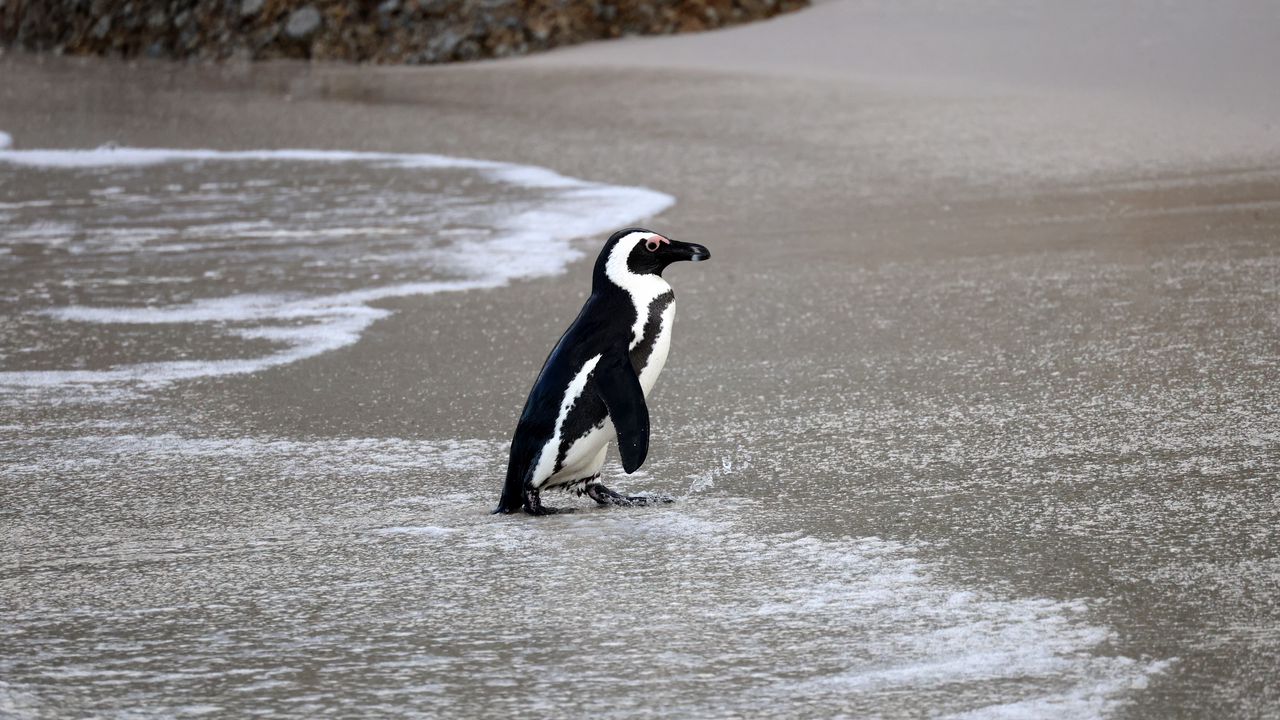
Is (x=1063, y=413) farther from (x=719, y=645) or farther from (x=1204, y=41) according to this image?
(x=1204, y=41)

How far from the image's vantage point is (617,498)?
375cm

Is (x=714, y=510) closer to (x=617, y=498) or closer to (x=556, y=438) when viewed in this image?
(x=617, y=498)

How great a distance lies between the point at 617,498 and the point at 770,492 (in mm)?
341

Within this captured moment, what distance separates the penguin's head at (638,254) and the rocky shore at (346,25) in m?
11.3

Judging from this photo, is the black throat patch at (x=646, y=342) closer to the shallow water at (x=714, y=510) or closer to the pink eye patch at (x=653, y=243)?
the pink eye patch at (x=653, y=243)

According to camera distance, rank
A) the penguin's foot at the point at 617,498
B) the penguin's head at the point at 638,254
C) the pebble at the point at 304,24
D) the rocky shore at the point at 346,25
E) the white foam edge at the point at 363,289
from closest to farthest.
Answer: the penguin's foot at the point at 617,498 → the penguin's head at the point at 638,254 → the white foam edge at the point at 363,289 → the rocky shore at the point at 346,25 → the pebble at the point at 304,24

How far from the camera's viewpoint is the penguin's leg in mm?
3734

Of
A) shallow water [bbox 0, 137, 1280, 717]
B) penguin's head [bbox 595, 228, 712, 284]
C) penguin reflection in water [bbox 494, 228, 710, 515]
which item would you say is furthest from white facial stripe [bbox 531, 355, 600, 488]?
penguin's head [bbox 595, 228, 712, 284]

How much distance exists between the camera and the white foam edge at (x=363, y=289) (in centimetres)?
Result: 534

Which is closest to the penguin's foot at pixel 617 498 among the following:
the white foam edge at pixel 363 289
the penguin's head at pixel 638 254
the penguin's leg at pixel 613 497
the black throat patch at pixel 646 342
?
the penguin's leg at pixel 613 497

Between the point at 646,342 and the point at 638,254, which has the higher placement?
the point at 638,254

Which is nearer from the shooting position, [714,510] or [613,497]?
[714,510]

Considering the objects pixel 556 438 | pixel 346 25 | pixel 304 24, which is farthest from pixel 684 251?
pixel 304 24

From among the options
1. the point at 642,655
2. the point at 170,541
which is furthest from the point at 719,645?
the point at 170,541
